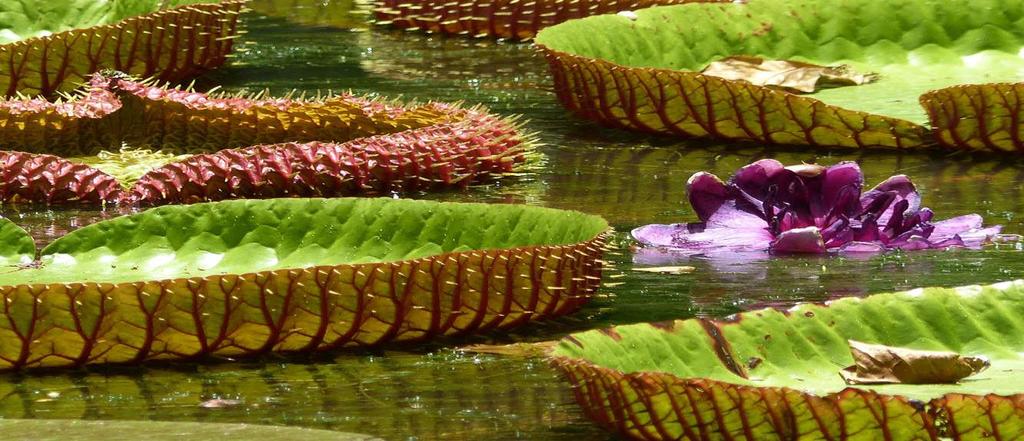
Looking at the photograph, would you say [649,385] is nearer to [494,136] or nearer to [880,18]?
[494,136]

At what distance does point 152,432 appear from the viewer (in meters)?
2.60

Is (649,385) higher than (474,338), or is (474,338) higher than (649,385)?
(649,385)

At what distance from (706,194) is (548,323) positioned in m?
0.74

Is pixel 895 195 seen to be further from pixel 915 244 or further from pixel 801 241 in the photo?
pixel 801 241

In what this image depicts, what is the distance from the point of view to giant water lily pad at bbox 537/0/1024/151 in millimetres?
4766

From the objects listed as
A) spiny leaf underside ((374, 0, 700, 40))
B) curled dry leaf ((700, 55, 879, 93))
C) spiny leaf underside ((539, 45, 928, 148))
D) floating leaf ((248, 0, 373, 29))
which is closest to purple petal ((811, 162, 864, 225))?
spiny leaf underside ((539, 45, 928, 148))

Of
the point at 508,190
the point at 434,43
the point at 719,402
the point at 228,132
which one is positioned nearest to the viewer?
the point at 719,402

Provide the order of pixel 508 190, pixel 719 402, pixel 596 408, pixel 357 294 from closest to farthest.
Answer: pixel 719 402 → pixel 596 408 → pixel 357 294 → pixel 508 190

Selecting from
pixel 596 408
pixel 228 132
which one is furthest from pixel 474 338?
pixel 228 132

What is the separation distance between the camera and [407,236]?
11.1 feet

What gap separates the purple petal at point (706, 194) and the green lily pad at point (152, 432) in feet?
4.58

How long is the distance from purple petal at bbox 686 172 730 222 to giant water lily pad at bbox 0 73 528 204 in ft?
Result: 2.61

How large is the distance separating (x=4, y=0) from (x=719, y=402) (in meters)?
4.45

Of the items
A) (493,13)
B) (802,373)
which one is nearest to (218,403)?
(802,373)
